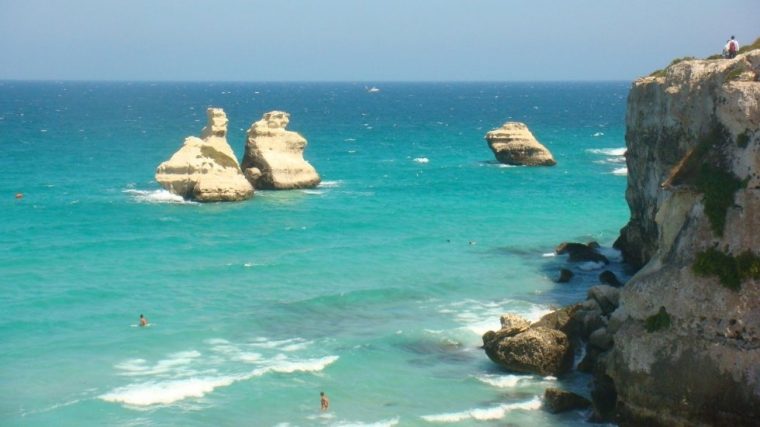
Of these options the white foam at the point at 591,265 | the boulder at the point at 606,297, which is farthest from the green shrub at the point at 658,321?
the white foam at the point at 591,265

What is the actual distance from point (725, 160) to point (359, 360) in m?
14.9

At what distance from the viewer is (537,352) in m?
34.2

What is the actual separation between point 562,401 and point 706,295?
580 centimetres

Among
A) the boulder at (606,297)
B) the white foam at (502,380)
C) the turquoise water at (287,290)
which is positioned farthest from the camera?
the boulder at (606,297)

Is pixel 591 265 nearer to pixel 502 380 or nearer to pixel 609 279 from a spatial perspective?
pixel 609 279

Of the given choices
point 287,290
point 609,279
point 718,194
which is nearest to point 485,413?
point 718,194

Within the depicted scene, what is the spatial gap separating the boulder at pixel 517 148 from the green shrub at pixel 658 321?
62241 mm

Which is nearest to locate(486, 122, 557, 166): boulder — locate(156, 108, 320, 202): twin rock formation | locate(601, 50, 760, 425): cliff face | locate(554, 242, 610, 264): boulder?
locate(156, 108, 320, 202): twin rock formation

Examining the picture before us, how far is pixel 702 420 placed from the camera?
2788cm

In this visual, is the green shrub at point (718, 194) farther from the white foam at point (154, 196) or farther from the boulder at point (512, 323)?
the white foam at point (154, 196)

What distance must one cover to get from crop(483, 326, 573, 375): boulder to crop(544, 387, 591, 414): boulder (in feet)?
8.62

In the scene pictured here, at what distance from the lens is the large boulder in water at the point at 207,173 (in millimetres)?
69750

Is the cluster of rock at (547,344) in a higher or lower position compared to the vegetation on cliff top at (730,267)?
lower

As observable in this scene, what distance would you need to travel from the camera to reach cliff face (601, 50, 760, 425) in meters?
27.8
